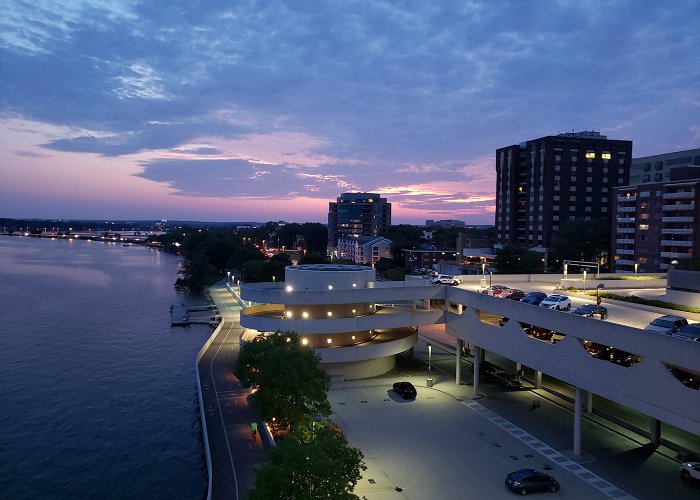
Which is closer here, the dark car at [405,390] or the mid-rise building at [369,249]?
the dark car at [405,390]

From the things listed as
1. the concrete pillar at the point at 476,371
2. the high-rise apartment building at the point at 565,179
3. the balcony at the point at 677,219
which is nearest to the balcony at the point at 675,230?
the balcony at the point at 677,219

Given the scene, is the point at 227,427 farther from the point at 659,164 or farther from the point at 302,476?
the point at 659,164

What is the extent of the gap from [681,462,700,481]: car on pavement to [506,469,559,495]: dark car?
18.8 ft

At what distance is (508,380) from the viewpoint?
36.1 meters

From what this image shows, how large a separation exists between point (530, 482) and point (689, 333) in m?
8.92

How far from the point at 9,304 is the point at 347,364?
6421 cm

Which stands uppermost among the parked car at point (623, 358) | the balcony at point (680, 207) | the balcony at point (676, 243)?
the balcony at point (680, 207)

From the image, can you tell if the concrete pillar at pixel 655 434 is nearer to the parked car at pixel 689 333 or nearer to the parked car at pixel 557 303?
the parked car at pixel 557 303

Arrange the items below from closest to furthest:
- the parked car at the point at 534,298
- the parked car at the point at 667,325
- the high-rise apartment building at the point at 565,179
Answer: the parked car at the point at 667,325 < the parked car at the point at 534,298 < the high-rise apartment building at the point at 565,179

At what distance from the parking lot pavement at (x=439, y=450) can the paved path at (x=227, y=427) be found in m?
5.07

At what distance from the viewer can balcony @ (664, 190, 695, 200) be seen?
232 feet

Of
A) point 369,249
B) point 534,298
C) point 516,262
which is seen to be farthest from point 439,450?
point 369,249

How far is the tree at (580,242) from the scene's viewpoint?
85.5 meters

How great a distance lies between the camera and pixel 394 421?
2945cm
